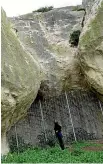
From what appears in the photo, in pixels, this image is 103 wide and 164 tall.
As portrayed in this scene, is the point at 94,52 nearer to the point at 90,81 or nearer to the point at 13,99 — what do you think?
the point at 90,81

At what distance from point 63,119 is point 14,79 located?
6.32m

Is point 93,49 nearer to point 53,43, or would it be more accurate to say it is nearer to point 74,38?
point 74,38

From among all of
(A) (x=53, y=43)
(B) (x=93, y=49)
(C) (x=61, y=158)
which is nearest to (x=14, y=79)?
(C) (x=61, y=158)

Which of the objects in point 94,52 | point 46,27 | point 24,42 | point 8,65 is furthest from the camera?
point 46,27

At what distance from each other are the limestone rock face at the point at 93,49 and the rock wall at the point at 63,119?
5.77ft

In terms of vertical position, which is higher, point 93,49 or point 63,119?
point 93,49

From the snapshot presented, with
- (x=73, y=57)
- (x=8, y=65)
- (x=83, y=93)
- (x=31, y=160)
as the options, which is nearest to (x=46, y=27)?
(x=73, y=57)

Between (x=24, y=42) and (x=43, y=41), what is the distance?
1.36 metres

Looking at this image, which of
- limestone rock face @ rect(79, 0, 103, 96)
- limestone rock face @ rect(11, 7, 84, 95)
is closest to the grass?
limestone rock face @ rect(79, 0, 103, 96)

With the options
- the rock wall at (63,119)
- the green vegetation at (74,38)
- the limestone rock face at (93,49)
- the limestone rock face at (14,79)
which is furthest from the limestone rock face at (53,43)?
the limestone rock face at (14,79)

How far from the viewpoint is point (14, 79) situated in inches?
636

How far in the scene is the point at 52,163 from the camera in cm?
1242

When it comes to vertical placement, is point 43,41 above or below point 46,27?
below

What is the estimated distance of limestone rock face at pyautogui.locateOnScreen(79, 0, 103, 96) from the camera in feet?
65.4
